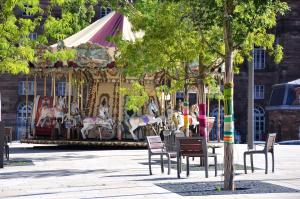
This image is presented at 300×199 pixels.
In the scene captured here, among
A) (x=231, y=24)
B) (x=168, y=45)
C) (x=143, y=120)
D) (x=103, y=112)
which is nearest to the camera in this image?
(x=231, y=24)

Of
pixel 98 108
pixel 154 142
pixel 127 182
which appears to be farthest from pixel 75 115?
pixel 127 182

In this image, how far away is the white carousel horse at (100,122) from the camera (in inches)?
1169

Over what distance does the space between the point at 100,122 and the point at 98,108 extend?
1.12 metres

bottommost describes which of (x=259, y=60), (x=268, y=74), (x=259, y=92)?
(x=259, y=92)

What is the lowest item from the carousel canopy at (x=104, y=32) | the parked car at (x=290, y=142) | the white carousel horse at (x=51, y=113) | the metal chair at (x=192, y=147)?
the parked car at (x=290, y=142)

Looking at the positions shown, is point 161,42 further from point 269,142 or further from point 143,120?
point 143,120

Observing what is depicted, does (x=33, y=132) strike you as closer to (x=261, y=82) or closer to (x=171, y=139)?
(x=171, y=139)

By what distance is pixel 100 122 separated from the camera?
97.8ft

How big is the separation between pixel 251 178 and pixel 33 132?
58.9 feet

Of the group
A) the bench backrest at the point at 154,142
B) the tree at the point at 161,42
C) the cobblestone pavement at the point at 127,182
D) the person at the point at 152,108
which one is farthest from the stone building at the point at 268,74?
the bench backrest at the point at 154,142

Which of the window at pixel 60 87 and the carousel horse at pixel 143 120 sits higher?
the window at pixel 60 87

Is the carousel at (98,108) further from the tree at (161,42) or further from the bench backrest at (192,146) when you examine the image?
the bench backrest at (192,146)

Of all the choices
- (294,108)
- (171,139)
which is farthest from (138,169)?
(294,108)

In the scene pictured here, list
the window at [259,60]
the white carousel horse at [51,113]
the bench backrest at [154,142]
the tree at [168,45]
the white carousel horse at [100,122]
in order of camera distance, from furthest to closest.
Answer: the window at [259,60] < the white carousel horse at [51,113] < the white carousel horse at [100,122] < the tree at [168,45] < the bench backrest at [154,142]
